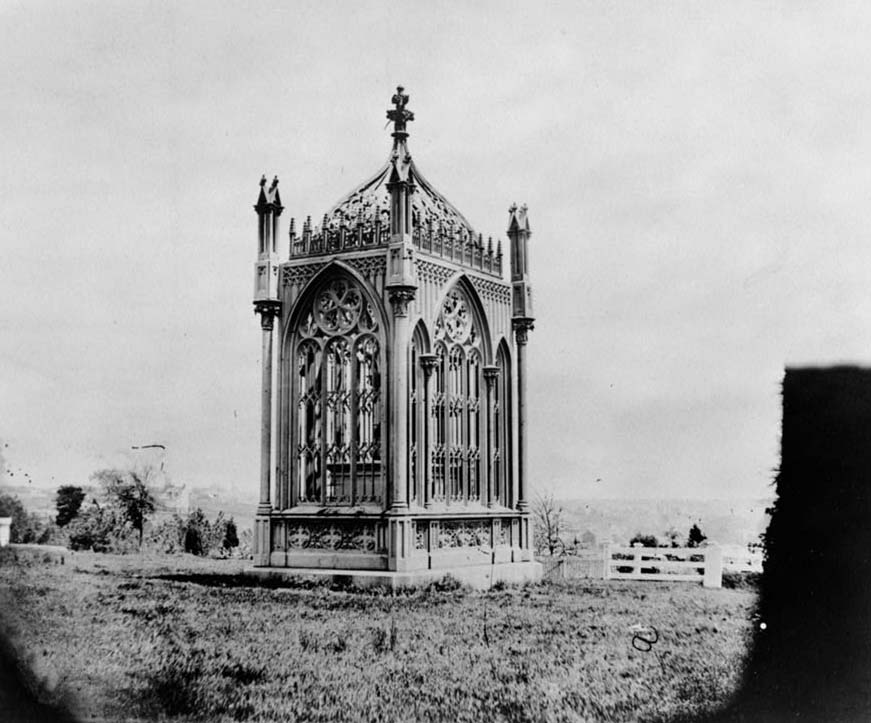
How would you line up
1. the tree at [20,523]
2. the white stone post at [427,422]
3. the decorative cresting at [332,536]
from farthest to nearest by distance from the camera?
the tree at [20,523], the white stone post at [427,422], the decorative cresting at [332,536]

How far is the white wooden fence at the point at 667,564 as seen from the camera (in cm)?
→ 2128

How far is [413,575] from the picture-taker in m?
18.8

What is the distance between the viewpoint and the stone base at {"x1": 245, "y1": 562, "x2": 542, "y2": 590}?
18.7 metres

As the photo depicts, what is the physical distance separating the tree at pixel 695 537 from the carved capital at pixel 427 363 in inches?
233

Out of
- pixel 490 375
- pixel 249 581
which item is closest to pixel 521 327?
pixel 490 375

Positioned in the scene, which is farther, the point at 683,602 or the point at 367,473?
the point at 367,473

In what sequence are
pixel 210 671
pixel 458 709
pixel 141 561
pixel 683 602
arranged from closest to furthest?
1. pixel 458 709
2. pixel 210 671
3. pixel 683 602
4. pixel 141 561

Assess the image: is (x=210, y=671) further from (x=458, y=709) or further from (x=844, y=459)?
(x=844, y=459)

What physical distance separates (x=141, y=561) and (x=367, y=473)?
6098mm

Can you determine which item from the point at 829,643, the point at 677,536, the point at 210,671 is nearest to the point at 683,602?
the point at 677,536

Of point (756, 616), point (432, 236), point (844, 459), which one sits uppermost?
point (432, 236)

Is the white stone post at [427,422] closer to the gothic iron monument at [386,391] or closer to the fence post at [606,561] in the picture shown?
the gothic iron monument at [386,391]

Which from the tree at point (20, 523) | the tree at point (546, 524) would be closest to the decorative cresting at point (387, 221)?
the tree at point (20, 523)

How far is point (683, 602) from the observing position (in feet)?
61.3
